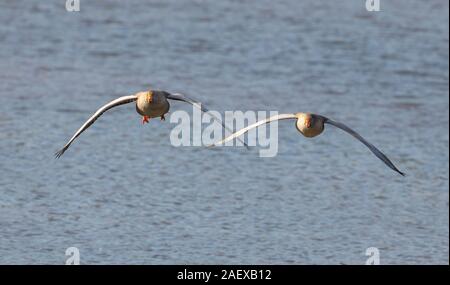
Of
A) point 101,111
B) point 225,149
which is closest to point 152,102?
point 101,111

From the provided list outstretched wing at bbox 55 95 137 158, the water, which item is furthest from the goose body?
the water

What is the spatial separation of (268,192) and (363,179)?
1.94m

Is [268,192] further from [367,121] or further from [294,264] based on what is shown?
[367,121]

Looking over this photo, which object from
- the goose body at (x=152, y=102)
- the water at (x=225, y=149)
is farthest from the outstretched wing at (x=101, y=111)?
the water at (x=225, y=149)

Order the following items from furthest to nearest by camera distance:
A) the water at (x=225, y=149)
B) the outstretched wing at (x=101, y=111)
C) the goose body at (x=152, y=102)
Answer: the water at (x=225, y=149) < the goose body at (x=152, y=102) < the outstretched wing at (x=101, y=111)

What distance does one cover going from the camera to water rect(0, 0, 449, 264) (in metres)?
21.5

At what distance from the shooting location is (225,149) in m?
25.3

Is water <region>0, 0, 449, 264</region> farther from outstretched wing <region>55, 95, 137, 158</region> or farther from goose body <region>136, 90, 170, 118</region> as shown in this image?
goose body <region>136, 90, 170, 118</region>

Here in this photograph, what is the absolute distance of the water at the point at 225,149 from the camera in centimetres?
2150

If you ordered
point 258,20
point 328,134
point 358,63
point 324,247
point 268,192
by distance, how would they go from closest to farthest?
point 324,247, point 268,192, point 328,134, point 358,63, point 258,20

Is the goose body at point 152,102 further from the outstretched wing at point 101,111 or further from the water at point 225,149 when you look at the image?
the water at point 225,149

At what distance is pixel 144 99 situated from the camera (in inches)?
742

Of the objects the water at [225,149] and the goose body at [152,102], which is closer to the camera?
the goose body at [152,102]
